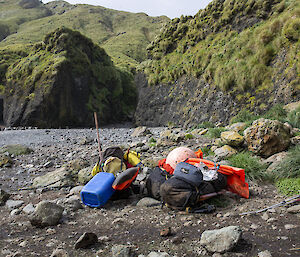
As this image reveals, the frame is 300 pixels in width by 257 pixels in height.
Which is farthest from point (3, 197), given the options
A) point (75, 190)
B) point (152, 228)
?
point (152, 228)

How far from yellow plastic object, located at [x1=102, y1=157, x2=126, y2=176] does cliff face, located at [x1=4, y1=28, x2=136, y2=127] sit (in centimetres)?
2599

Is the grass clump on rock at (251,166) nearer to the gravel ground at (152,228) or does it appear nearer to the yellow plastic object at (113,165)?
the gravel ground at (152,228)

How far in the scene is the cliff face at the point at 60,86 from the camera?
93.7 ft

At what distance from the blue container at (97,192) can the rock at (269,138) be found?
11.5 feet

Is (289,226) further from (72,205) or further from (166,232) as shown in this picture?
(72,205)

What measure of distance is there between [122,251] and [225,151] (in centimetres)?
413

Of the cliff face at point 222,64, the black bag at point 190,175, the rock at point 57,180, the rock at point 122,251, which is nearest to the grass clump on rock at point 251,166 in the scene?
the black bag at point 190,175

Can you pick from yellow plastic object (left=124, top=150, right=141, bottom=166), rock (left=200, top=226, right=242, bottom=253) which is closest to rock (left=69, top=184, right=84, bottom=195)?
yellow plastic object (left=124, top=150, right=141, bottom=166)

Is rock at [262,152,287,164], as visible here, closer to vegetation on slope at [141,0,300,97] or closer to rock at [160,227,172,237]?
rock at [160,227,172,237]

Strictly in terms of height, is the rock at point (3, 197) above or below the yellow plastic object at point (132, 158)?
below

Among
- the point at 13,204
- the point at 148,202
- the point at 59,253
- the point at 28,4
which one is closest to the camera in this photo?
the point at 59,253

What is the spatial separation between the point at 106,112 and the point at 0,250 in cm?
3336

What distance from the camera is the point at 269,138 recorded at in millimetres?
5047

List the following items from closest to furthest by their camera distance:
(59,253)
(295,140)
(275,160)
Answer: (59,253) → (275,160) → (295,140)
